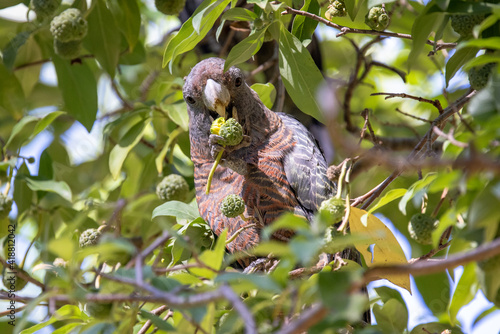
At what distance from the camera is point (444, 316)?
8.25 feet

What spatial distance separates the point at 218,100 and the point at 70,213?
1.22 m

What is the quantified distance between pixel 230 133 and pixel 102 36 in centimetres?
118

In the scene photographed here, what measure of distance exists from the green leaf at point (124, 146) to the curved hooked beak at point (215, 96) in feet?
2.01

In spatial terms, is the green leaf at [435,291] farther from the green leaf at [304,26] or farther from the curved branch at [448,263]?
the curved branch at [448,263]

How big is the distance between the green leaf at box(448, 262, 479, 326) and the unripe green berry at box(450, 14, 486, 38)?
2.29 feet

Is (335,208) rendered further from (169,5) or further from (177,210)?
(169,5)

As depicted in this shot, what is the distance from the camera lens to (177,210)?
93.0 inches

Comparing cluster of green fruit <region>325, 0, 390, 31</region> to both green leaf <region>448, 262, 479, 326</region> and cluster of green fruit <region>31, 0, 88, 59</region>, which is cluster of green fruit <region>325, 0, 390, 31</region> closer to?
green leaf <region>448, 262, 479, 326</region>

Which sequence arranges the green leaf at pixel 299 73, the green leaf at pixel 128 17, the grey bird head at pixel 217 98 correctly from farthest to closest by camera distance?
the green leaf at pixel 128 17, the grey bird head at pixel 217 98, the green leaf at pixel 299 73

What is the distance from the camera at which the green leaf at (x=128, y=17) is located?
3.05m

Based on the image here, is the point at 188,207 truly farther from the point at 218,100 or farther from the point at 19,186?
the point at 19,186

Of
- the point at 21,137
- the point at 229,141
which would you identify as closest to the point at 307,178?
the point at 229,141

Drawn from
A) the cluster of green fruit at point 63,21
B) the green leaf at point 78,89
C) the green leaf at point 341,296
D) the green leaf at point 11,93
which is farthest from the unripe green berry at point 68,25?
the green leaf at point 341,296

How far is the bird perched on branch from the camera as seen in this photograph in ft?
7.93
